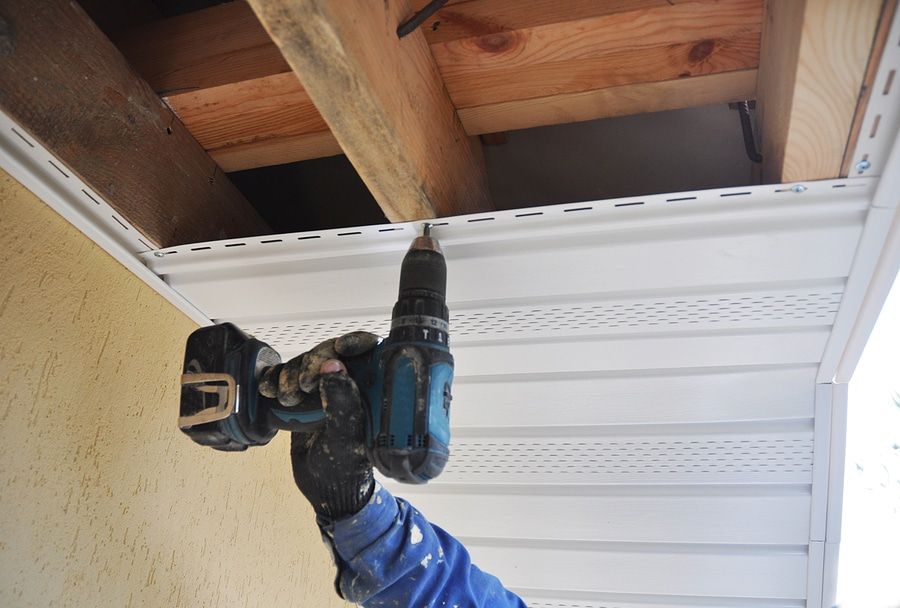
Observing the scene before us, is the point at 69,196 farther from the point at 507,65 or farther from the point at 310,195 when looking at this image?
the point at 507,65

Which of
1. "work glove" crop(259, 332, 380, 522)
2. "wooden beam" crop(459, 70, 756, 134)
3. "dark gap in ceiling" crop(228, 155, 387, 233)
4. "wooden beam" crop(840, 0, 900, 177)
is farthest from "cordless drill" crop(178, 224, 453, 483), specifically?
"wooden beam" crop(840, 0, 900, 177)

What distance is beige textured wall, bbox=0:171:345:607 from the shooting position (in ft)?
3.38

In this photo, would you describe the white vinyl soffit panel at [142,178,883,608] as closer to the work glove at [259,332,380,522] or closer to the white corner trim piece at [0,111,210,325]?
the white corner trim piece at [0,111,210,325]

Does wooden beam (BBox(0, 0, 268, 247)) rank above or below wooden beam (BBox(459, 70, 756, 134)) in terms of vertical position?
below

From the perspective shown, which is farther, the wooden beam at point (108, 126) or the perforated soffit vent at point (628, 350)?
the perforated soffit vent at point (628, 350)

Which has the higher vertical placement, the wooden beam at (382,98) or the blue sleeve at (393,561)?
the wooden beam at (382,98)

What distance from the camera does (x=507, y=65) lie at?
1.12 m

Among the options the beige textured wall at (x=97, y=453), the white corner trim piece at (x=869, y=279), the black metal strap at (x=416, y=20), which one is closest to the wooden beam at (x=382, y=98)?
the black metal strap at (x=416, y=20)

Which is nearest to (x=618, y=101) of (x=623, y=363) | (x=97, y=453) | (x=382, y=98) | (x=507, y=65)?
(x=507, y=65)

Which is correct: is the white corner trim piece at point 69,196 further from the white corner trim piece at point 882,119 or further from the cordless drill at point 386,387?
the white corner trim piece at point 882,119

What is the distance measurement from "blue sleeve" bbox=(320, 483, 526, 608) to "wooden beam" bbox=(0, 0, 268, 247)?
0.62 m

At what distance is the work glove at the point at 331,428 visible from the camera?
3.14 feet

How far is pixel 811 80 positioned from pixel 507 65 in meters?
0.45

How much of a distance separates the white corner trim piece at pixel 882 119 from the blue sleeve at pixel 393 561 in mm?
828
